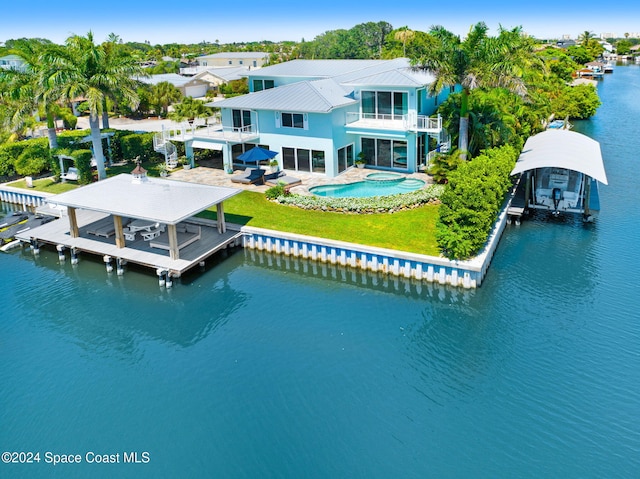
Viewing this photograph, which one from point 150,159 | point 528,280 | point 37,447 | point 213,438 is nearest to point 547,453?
point 213,438

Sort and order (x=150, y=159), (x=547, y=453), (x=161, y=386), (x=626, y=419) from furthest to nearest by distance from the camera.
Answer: (x=150, y=159), (x=161, y=386), (x=626, y=419), (x=547, y=453)

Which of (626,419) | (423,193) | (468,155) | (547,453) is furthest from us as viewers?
(468,155)

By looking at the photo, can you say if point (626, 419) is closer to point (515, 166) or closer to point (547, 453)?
point (547, 453)

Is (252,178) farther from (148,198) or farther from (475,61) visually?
(475,61)

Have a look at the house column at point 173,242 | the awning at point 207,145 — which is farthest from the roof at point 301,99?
the house column at point 173,242

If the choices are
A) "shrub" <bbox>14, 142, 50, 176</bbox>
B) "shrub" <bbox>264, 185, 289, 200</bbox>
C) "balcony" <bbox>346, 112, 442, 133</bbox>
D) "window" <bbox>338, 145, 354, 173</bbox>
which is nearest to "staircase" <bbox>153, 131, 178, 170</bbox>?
"shrub" <bbox>14, 142, 50, 176</bbox>

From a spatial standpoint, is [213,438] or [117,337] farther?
[117,337]

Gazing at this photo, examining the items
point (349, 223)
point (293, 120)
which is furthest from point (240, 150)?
point (349, 223)
